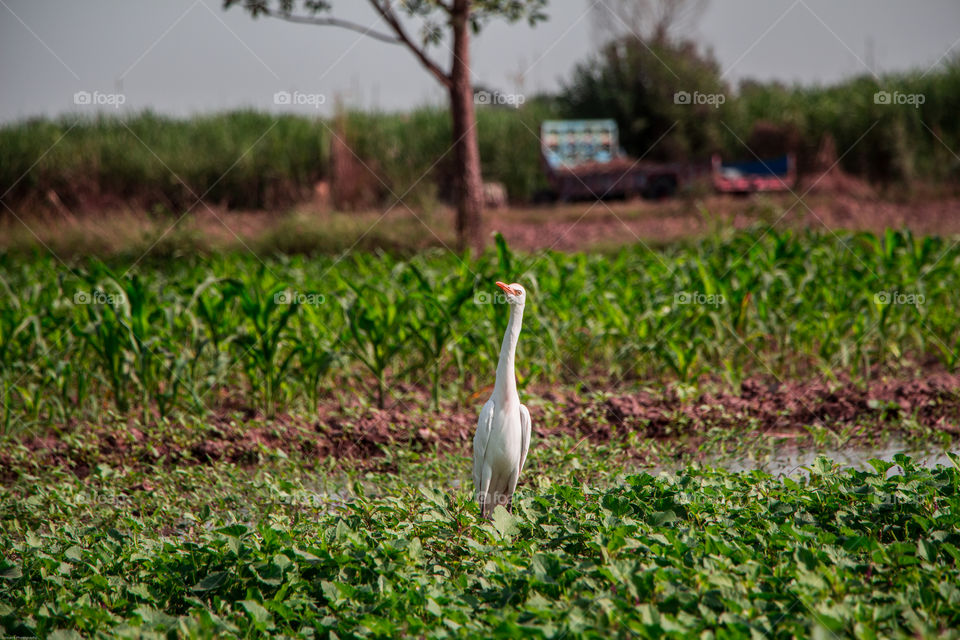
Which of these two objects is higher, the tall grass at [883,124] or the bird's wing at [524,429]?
the tall grass at [883,124]

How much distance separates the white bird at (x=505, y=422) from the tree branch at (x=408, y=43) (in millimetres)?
6728

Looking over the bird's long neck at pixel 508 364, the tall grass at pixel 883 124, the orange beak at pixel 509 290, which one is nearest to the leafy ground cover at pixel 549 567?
the bird's long neck at pixel 508 364

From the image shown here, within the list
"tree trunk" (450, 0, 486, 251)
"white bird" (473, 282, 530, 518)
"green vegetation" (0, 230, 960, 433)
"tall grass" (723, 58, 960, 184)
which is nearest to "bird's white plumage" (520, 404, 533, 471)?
Answer: "white bird" (473, 282, 530, 518)

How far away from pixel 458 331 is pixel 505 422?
2.18 meters

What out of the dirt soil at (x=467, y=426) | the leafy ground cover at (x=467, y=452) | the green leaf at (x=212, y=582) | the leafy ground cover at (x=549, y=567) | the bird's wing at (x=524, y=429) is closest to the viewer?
the leafy ground cover at (x=549, y=567)

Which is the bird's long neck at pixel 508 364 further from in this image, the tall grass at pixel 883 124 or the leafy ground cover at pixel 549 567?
the tall grass at pixel 883 124

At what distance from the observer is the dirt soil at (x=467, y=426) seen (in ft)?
15.1

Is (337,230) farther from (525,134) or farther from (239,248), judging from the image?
(525,134)

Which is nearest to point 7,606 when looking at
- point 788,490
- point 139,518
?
point 139,518

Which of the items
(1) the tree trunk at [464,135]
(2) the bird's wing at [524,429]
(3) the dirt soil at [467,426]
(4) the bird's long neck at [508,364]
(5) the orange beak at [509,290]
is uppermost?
(1) the tree trunk at [464,135]

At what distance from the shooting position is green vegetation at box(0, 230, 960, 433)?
5.11 m

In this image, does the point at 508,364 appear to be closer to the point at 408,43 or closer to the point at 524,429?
the point at 524,429

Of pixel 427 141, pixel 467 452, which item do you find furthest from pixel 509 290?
pixel 427 141

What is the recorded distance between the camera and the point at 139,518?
385 cm
